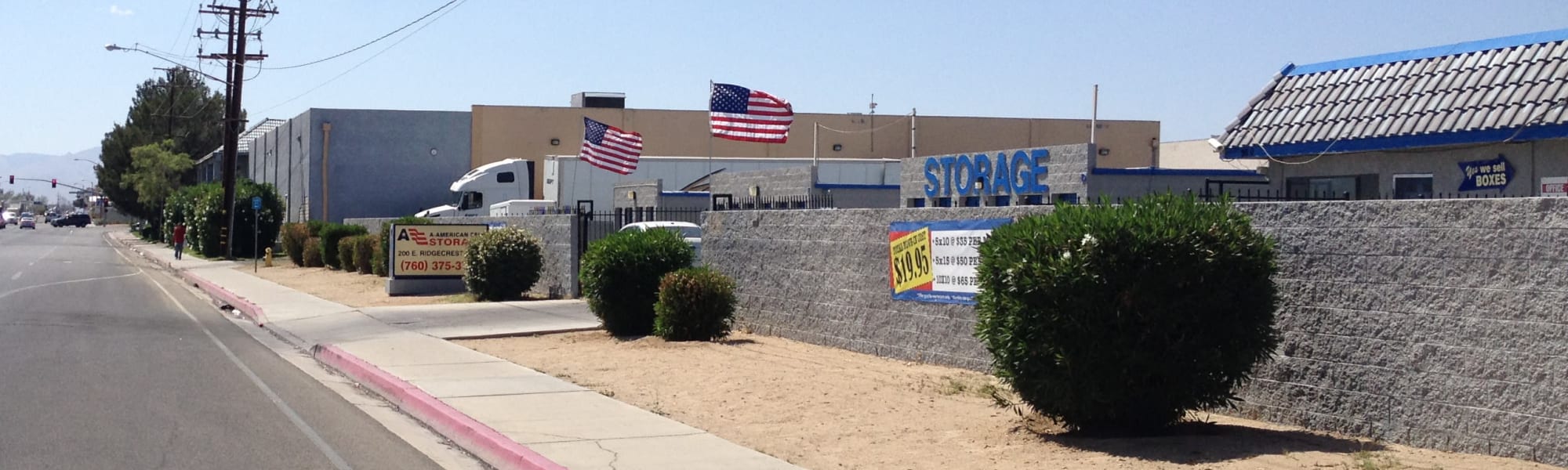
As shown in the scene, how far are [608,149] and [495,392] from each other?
24063mm

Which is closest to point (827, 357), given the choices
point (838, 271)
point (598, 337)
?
point (838, 271)

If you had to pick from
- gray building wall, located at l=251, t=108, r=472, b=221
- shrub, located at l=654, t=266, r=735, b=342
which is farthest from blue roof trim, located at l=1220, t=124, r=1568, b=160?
gray building wall, located at l=251, t=108, r=472, b=221

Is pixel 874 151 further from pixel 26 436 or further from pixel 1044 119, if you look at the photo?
pixel 26 436

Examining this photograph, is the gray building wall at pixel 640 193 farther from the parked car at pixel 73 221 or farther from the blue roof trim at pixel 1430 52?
the parked car at pixel 73 221

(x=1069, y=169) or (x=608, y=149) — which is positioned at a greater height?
(x=608, y=149)

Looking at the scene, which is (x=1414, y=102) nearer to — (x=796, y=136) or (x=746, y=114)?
(x=746, y=114)

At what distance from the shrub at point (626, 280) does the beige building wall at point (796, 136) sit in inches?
1821

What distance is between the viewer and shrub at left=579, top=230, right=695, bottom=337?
Result: 17938 mm

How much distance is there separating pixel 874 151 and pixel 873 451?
55.8m

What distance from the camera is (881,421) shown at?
34.7 feet

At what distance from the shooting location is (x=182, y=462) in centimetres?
912

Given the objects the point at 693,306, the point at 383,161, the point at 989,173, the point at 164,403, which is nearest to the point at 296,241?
the point at 383,161

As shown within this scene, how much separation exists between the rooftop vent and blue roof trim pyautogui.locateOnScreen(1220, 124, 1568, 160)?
5278 centimetres

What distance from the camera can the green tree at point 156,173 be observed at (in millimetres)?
92938
